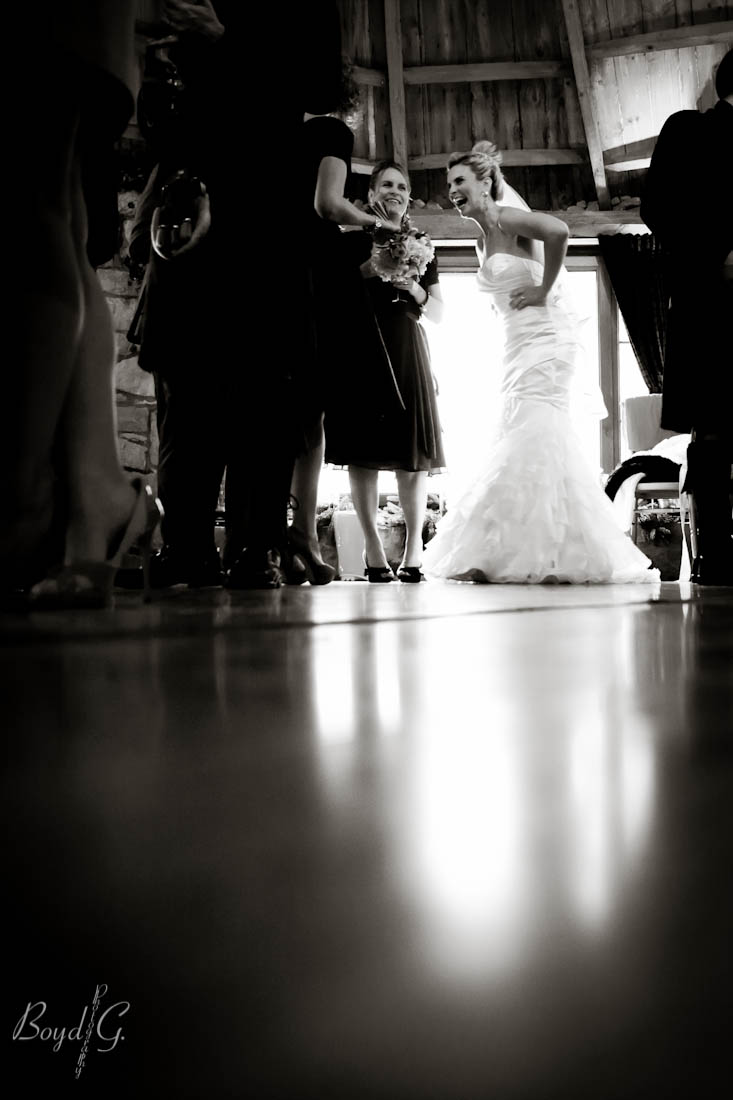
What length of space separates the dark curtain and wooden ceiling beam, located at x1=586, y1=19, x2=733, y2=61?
50.5 inches

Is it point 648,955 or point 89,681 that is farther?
point 89,681

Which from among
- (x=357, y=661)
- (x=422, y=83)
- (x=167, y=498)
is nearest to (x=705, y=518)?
(x=167, y=498)

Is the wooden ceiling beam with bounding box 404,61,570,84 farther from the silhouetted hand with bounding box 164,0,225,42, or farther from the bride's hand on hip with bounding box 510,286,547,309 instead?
the silhouetted hand with bounding box 164,0,225,42

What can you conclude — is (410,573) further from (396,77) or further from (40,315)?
(396,77)

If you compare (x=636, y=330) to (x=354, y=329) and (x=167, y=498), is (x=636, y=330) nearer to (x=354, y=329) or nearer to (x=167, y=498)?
(x=354, y=329)

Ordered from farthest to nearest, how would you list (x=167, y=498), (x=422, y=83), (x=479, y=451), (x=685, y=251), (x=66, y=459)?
(x=422, y=83), (x=479, y=451), (x=685, y=251), (x=167, y=498), (x=66, y=459)

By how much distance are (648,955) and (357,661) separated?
327 mm

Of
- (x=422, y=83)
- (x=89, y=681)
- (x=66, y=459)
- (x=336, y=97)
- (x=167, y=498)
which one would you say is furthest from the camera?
(x=422, y=83)

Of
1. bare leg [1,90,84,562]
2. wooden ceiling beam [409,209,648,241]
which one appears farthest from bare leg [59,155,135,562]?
wooden ceiling beam [409,209,648,241]

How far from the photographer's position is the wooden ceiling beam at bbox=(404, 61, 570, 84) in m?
7.28

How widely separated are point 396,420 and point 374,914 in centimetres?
315

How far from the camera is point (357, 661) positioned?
1.35 feet

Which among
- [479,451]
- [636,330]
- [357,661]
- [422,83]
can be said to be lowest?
[357,661]

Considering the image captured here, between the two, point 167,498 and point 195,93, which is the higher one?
point 195,93
